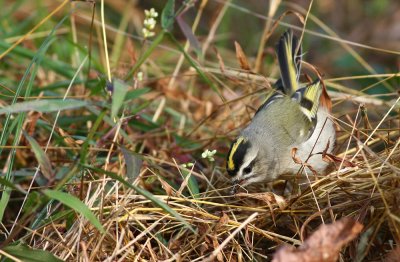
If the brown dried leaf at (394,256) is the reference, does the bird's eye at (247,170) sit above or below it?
below

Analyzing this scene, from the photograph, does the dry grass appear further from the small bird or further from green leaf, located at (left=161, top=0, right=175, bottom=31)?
green leaf, located at (left=161, top=0, right=175, bottom=31)

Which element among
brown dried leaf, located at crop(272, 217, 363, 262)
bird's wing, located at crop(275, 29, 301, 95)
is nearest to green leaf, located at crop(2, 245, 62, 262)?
brown dried leaf, located at crop(272, 217, 363, 262)

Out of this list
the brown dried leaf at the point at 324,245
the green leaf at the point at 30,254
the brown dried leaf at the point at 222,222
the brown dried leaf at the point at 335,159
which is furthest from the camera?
the brown dried leaf at the point at 335,159

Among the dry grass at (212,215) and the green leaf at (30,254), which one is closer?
the green leaf at (30,254)

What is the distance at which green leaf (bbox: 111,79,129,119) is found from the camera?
176cm

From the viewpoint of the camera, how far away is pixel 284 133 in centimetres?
323

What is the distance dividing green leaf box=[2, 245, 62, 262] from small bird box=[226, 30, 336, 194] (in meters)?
0.96

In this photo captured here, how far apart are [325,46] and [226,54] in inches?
49.5

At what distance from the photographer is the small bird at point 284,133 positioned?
290 centimetres

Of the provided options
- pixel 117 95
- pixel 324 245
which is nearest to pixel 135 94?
pixel 117 95

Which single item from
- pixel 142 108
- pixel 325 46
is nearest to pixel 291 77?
pixel 142 108

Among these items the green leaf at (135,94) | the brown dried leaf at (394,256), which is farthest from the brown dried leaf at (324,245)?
the green leaf at (135,94)

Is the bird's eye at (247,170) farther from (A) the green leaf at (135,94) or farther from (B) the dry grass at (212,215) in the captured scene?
(A) the green leaf at (135,94)

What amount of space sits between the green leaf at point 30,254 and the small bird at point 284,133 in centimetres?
96
